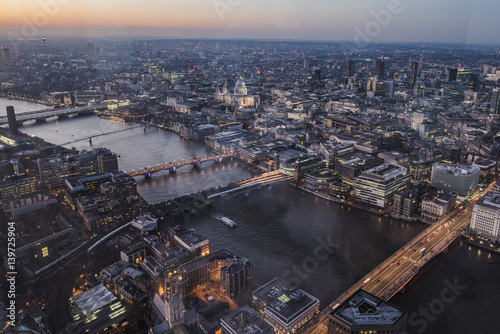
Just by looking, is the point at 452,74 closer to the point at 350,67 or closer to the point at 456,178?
the point at 350,67

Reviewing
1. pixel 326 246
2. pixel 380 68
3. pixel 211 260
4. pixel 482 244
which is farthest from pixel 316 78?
pixel 211 260

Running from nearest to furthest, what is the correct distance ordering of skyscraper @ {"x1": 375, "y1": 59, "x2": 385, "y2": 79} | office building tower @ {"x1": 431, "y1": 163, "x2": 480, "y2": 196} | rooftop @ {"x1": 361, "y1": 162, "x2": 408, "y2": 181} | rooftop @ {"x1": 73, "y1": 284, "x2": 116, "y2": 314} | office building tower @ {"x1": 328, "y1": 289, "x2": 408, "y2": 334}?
office building tower @ {"x1": 328, "y1": 289, "x2": 408, "y2": 334}, rooftop @ {"x1": 73, "y1": 284, "x2": 116, "y2": 314}, rooftop @ {"x1": 361, "y1": 162, "x2": 408, "y2": 181}, office building tower @ {"x1": 431, "y1": 163, "x2": 480, "y2": 196}, skyscraper @ {"x1": 375, "y1": 59, "x2": 385, "y2": 79}

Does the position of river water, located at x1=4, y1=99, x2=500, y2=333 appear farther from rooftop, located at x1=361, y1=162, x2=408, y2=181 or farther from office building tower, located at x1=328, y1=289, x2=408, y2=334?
rooftop, located at x1=361, y1=162, x2=408, y2=181

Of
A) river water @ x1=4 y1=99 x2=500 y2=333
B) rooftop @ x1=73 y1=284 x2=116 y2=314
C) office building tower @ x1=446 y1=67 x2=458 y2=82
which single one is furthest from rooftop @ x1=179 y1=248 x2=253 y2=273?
office building tower @ x1=446 y1=67 x2=458 y2=82

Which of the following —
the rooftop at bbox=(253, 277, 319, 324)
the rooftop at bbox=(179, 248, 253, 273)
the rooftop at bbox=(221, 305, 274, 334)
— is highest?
the rooftop at bbox=(221, 305, 274, 334)

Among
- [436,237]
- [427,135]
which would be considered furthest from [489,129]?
[436,237]

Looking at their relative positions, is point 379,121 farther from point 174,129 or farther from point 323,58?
point 323,58

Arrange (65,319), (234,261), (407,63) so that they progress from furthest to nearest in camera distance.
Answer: (407,63) → (234,261) → (65,319)
